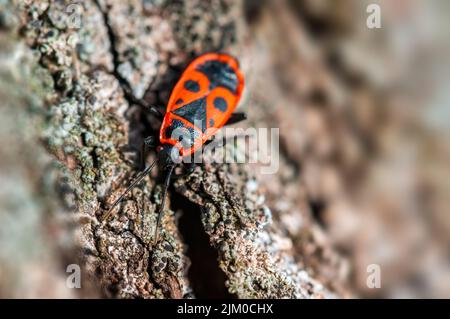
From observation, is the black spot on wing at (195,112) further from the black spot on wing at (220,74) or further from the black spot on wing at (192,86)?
the black spot on wing at (220,74)

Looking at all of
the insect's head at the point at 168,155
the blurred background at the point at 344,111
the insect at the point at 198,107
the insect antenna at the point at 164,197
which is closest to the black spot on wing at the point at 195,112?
the insect at the point at 198,107

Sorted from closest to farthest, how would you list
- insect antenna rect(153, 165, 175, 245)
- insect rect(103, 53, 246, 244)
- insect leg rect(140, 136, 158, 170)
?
insect antenna rect(153, 165, 175, 245) → insect leg rect(140, 136, 158, 170) → insect rect(103, 53, 246, 244)

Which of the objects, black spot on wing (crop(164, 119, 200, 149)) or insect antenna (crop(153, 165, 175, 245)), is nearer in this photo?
insect antenna (crop(153, 165, 175, 245))

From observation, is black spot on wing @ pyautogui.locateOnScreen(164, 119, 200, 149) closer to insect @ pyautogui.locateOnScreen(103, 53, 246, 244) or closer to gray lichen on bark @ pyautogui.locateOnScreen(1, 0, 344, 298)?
insect @ pyautogui.locateOnScreen(103, 53, 246, 244)

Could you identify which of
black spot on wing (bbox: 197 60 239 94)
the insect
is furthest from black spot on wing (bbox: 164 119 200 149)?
black spot on wing (bbox: 197 60 239 94)

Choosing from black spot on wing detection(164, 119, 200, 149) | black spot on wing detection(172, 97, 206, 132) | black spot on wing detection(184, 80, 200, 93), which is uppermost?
black spot on wing detection(184, 80, 200, 93)

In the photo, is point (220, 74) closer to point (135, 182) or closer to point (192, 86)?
point (192, 86)
